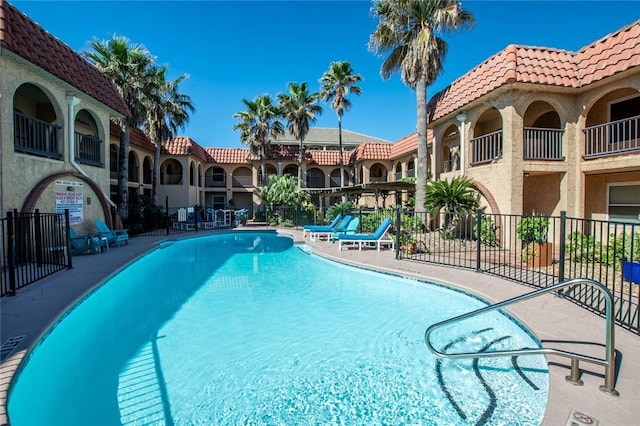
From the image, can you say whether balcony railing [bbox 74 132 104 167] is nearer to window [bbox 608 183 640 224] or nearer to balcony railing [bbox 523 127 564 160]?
balcony railing [bbox 523 127 564 160]

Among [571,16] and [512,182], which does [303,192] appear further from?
[571,16]

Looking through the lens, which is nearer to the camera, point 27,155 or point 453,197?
point 27,155

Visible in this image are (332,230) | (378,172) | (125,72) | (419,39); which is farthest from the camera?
(378,172)

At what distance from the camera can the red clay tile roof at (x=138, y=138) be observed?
19719mm

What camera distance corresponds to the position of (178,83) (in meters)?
23.4

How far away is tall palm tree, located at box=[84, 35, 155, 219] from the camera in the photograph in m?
16.5

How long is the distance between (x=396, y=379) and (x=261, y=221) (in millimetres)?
24161

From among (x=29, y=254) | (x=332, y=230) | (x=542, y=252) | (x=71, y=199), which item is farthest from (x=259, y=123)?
(x=542, y=252)

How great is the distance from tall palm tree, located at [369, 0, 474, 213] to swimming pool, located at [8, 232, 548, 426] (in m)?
9.27

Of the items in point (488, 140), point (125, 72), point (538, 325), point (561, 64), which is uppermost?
point (125, 72)

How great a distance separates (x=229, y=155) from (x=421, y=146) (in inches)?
872

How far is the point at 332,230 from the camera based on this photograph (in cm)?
1658

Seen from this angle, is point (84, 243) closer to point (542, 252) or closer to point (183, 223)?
point (183, 223)

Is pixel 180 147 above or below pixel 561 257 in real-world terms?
above
